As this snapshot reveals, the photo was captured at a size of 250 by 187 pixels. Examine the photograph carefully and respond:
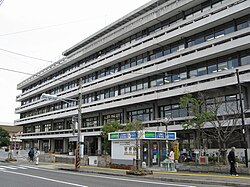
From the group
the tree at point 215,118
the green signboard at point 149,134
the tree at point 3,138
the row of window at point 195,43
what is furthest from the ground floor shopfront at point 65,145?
the tree at point 215,118

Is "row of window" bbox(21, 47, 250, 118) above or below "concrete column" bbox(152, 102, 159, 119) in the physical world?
above

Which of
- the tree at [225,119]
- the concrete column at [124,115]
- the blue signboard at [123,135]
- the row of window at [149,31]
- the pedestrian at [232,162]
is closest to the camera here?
the pedestrian at [232,162]

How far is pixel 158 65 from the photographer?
125ft

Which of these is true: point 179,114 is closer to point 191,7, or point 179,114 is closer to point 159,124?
point 159,124

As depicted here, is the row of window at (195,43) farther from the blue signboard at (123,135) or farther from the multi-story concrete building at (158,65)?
the blue signboard at (123,135)

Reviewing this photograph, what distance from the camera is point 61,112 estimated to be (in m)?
59.2

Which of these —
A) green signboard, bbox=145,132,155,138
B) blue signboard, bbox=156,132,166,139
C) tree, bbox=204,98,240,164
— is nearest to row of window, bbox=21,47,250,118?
tree, bbox=204,98,240,164

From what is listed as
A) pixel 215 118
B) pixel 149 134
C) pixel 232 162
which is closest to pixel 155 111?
pixel 149 134

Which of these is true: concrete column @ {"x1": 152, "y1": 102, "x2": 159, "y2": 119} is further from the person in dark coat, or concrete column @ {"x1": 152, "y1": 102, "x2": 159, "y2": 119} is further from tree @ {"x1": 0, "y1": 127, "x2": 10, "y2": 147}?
tree @ {"x1": 0, "y1": 127, "x2": 10, "y2": 147}

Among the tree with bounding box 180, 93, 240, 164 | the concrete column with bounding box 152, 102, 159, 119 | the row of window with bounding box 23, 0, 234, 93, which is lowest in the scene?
the tree with bounding box 180, 93, 240, 164

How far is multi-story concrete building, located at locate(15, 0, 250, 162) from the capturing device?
3086 cm

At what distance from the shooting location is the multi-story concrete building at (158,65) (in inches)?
1215

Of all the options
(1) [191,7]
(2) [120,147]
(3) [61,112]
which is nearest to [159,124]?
(2) [120,147]

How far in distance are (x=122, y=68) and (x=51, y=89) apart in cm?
2739
